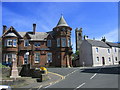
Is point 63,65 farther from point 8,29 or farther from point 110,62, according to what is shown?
point 110,62

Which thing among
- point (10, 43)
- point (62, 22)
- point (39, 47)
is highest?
point (62, 22)

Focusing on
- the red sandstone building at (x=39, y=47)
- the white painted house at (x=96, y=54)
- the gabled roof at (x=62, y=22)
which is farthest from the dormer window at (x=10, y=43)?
the white painted house at (x=96, y=54)

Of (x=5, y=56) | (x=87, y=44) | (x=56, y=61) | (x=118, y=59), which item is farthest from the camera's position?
(x=118, y=59)

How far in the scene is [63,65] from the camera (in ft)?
109

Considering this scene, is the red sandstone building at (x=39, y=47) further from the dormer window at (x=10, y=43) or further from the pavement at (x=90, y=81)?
the pavement at (x=90, y=81)

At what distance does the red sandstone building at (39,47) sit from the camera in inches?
1277

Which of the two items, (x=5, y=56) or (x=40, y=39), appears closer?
(x=5, y=56)

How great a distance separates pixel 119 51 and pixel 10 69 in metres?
40.4

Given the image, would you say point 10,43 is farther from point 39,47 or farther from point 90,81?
point 90,81

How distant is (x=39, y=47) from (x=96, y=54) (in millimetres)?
17617

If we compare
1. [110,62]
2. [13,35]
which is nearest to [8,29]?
[13,35]

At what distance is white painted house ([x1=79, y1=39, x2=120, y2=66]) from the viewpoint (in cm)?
3988

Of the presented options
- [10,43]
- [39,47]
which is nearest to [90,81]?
[39,47]

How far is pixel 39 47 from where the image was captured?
34.1 m
